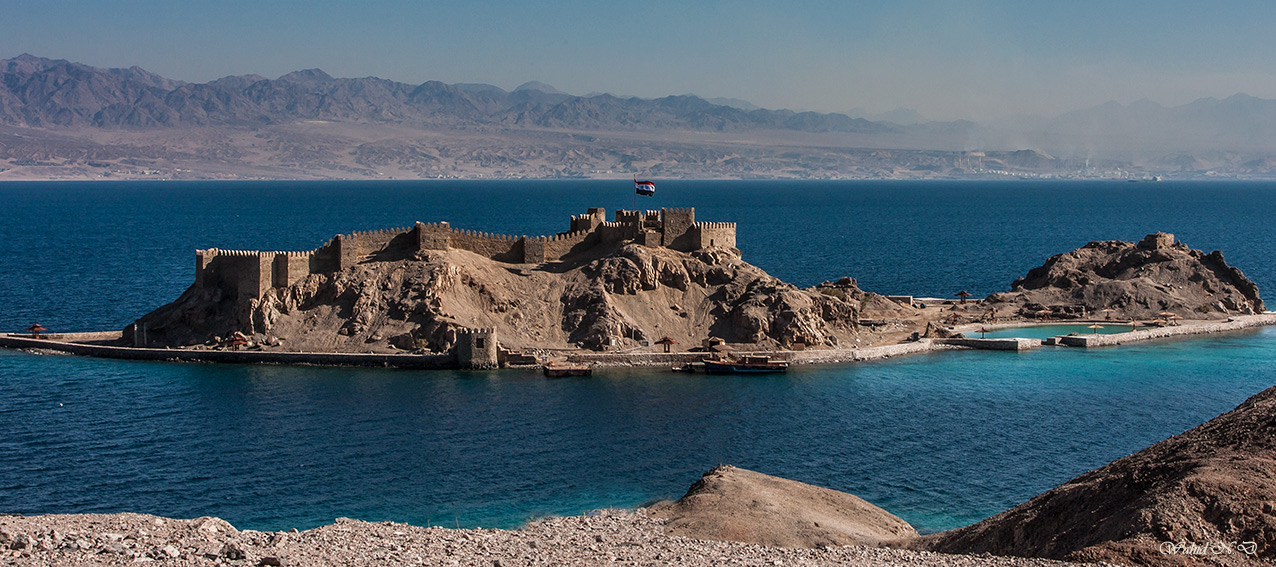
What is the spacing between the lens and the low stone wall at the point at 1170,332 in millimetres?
71938

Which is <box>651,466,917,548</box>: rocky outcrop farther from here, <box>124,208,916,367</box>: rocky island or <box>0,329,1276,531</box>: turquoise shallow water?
<box>124,208,916,367</box>: rocky island

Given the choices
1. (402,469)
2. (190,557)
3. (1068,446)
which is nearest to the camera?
(190,557)

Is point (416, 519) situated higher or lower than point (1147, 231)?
lower

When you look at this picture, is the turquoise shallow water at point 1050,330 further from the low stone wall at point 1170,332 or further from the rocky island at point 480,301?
the rocky island at point 480,301

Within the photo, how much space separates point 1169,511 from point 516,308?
4487 centimetres

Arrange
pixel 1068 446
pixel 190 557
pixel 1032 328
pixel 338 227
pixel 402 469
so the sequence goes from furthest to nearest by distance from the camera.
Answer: pixel 338 227, pixel 1032 328, pixel 1068 446, pixel 402 469, pixel 190 557

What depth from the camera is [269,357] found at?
208 ft

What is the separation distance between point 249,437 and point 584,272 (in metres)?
26.5

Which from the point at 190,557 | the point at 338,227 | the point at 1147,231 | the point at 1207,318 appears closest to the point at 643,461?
the point at 190,557

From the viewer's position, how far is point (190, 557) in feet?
86.9

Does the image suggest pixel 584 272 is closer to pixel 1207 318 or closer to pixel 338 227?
pixel 1207 318

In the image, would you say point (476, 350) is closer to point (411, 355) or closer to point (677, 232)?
point (411, 355)

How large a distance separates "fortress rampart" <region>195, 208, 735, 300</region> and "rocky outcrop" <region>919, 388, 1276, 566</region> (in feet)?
140

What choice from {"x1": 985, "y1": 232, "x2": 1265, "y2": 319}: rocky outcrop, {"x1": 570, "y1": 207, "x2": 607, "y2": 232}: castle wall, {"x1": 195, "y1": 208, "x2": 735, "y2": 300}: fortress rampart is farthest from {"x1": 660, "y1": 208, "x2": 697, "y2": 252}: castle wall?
{"x1": 985, "y1": 232, "x2": 1265, "y2": 319}: rocky outcrop
